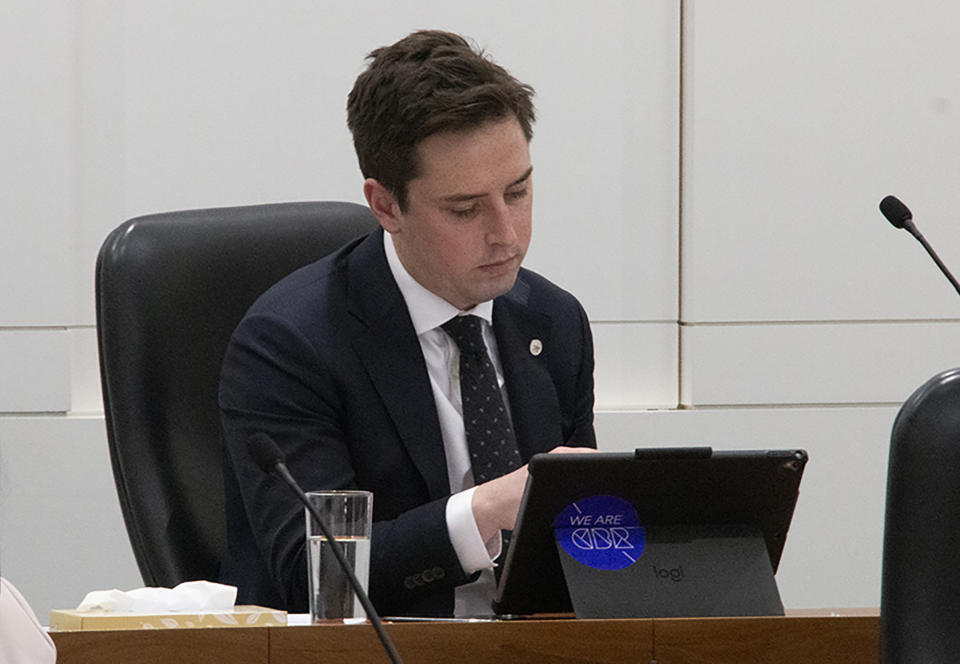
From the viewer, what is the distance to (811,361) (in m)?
3.17

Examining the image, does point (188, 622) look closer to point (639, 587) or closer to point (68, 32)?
point (639, 587)

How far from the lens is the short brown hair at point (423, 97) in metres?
2.00

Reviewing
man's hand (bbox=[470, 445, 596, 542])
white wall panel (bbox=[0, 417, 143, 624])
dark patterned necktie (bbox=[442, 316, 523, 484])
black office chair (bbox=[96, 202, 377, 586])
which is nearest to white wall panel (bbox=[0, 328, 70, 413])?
white wall panel (bbox=[0, 417, 143, 624])

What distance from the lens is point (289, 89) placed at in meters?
3.05

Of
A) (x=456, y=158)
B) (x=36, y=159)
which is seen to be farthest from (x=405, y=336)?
(x=36, y=159)

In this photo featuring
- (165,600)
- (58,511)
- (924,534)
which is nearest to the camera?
(924,534)

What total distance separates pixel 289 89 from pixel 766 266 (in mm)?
1111

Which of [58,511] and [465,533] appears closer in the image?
[465,533]

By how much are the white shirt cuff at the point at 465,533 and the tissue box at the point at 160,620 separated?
441mm

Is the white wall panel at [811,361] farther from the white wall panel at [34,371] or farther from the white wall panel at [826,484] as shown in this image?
the white wall panel at [34,371]

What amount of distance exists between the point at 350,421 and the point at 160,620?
0.70 m

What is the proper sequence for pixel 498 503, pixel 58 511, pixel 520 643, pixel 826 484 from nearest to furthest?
pixel 520 643 < pixel 498 503 < pixel 58 511 < pixel 826 484

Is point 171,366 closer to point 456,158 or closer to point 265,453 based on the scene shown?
point 456,158

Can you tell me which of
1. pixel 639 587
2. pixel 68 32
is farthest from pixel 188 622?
pixel 68 32
